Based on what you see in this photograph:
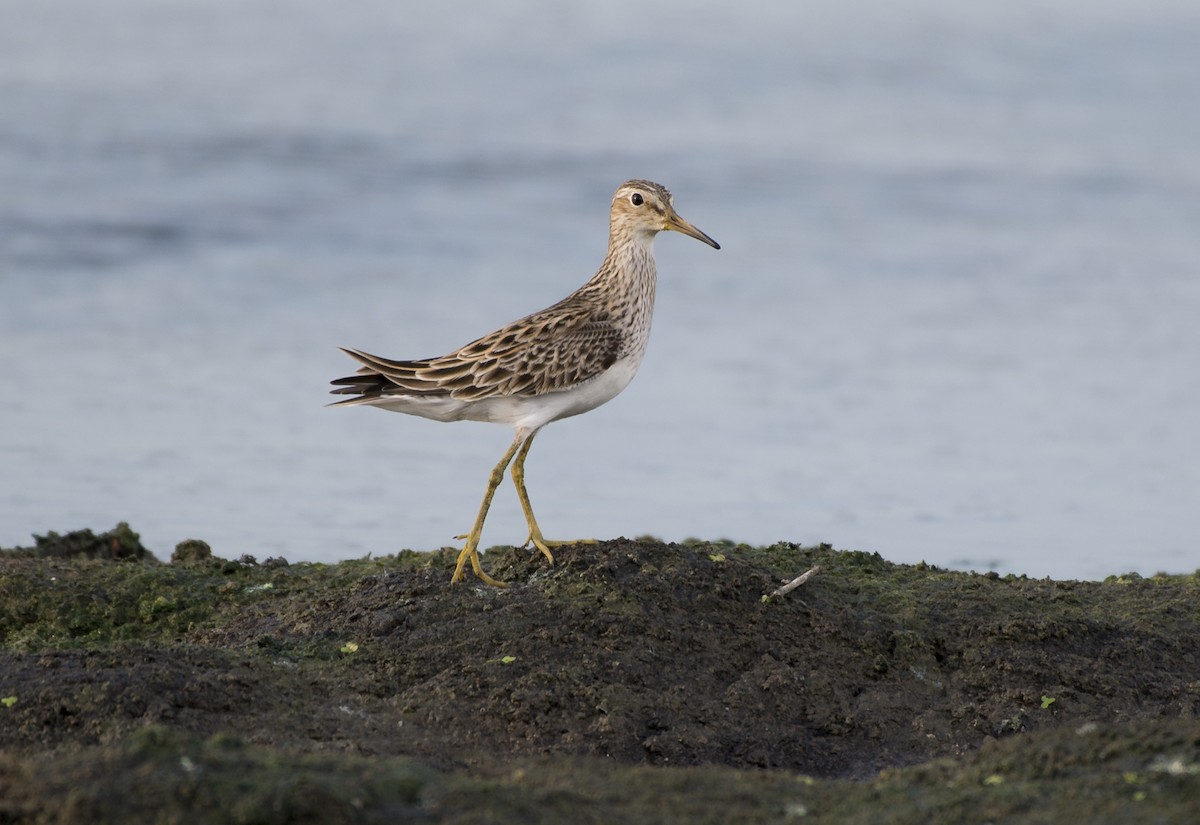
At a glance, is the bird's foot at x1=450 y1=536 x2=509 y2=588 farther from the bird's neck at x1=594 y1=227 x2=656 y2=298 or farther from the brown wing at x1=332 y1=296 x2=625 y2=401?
the bird's neck at x1=594 y1=227 x2=656 y2=298

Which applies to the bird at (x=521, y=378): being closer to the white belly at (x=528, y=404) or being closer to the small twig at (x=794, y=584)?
the white belly at (x=528, y=404)

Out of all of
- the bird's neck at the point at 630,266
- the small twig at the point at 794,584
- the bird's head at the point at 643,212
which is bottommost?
the small twig at the point at 794,584

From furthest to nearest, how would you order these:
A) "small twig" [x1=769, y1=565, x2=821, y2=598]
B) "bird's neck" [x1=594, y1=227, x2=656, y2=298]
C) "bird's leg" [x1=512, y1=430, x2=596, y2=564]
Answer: "bird's neck" [x1=594, y1=227, x2=656, y2=298] → "bird's leg" [x1=512, y1=430, x2=596, y2=564] → "small twig" [x1=769, y1=565, x2=821, y2=598]

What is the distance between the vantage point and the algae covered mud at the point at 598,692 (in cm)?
475

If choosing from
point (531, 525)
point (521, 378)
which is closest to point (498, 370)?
point (521, 378)

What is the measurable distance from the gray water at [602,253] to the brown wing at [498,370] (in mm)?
2211

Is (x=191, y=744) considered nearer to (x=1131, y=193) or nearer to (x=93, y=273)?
(x=93, y=273)

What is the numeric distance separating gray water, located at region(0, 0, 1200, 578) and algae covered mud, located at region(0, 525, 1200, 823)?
82.7 inches

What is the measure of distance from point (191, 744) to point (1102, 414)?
9.05 metres

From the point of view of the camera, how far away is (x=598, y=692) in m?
6.40

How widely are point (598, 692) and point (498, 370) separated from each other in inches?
73.3

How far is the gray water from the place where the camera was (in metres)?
10.6

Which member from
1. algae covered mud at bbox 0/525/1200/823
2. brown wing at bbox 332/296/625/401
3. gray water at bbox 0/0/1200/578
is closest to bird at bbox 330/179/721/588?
brown wing at bbox 332/296/625/401

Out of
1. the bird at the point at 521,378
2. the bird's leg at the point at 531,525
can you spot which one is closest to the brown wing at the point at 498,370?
the bird at the point at 521,378
